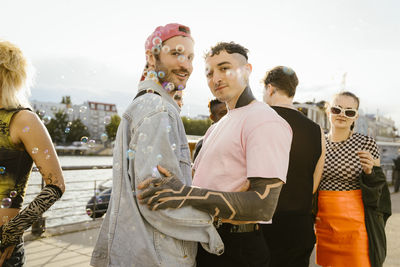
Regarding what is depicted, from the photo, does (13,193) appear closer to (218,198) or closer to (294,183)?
(218,198)

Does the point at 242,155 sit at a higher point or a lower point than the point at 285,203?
higher

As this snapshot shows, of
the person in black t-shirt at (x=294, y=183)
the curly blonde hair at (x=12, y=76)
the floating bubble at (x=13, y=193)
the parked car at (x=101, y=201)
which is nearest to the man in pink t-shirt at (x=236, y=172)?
the person in black t-shirt at (x=294, y=183)

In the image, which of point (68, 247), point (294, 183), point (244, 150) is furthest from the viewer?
point (68, 247)

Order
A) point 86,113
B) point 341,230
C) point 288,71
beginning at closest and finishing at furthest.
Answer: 1. point 288,71
2. point 341,230
3. point 86,113

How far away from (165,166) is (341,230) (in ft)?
7.15

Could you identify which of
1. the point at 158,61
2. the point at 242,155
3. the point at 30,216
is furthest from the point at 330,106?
the point at 30,216

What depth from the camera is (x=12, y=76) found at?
2.05m

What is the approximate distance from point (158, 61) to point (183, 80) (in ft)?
0.52

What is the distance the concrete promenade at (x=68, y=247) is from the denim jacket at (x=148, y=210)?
11.3ft

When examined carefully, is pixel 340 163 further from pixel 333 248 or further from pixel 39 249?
pixel 39 249

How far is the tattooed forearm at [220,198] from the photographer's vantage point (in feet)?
4.23

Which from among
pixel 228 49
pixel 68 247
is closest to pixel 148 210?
pixel 228 49

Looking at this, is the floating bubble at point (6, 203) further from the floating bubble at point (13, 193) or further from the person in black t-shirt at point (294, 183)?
the person in black t-shirt at point (294, 183)

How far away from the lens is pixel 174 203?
1287mm
